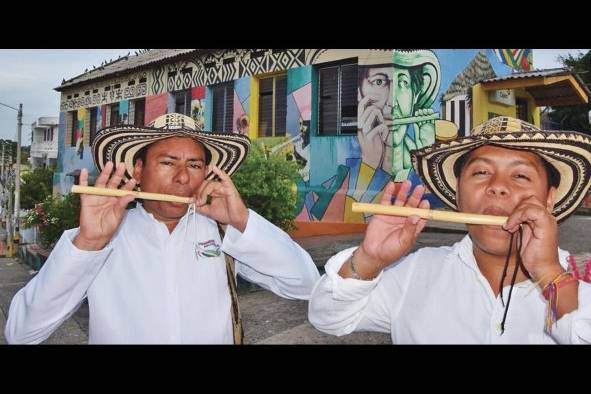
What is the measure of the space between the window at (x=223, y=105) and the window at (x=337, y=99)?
3.06m

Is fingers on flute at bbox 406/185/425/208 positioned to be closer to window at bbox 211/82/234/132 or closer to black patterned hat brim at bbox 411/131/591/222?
black patterned hat brim at bbox 411/131/591/222

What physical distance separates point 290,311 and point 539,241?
407 cm

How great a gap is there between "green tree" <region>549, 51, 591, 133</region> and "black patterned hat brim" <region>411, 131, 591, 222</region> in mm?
17093

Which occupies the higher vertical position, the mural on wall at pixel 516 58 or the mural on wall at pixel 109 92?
the mural on wall at pixel 516 58

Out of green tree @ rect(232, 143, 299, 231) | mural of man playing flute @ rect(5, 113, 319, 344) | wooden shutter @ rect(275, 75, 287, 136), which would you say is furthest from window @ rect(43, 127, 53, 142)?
mural of man playing flute @ rect(5, 113, 319, 344)

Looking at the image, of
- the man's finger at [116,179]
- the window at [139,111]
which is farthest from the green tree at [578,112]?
the man's finger at [116,179]

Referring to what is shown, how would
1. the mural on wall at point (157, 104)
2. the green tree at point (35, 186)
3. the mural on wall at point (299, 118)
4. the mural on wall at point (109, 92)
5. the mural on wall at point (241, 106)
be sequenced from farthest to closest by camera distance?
the green tree at point (35, 186), the mural on wall at point (109, 92), the mural on wall at point (157, 104), the mural on wall at point (241, 106), the mural on wall at point (299, 118)

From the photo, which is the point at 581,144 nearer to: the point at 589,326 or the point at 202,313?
the point at 589,326

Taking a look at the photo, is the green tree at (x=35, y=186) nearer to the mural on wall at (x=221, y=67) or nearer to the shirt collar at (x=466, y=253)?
the mural on wall at (x=221, y=67)

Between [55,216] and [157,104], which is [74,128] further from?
[55,216]

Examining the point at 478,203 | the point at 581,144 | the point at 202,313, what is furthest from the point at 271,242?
the point at 581,144

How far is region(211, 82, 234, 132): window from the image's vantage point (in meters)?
12.2

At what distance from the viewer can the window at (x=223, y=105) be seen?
12.2m

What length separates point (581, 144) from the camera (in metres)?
1.74
